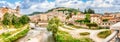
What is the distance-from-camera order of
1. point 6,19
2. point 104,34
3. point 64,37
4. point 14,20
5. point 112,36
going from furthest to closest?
point 14,20 → point 6,19 → point 64,37 → point 104,34 → point 112,36

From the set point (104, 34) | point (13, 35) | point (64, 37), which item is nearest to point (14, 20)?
point (13, 35)

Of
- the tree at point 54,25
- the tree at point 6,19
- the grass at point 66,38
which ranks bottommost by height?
the grass at point 66,38

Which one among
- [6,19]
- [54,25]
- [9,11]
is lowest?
[54,25]

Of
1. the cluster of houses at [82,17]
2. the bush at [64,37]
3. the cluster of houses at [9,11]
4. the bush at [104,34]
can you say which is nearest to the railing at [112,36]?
the bush at [104,34]

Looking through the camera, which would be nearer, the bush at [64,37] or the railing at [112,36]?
the railing at [112,36]

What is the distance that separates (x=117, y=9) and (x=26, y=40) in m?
1.56

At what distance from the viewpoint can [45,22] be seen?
7.66 m

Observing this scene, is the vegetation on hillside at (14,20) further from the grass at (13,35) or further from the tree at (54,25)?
the tree at (54,25)

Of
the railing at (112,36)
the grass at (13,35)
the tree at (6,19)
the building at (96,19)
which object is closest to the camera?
the railing at (112,36)

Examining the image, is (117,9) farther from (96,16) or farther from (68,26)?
(68,26)

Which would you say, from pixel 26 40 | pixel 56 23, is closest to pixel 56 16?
pixel 56 23

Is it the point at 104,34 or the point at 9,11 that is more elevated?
the point at 9,11

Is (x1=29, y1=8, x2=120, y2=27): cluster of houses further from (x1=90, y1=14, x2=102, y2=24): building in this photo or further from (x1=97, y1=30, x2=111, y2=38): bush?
(x1=97, y1=30, x2=111, y2=38): bush

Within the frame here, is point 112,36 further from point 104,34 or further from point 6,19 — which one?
point 6,19
